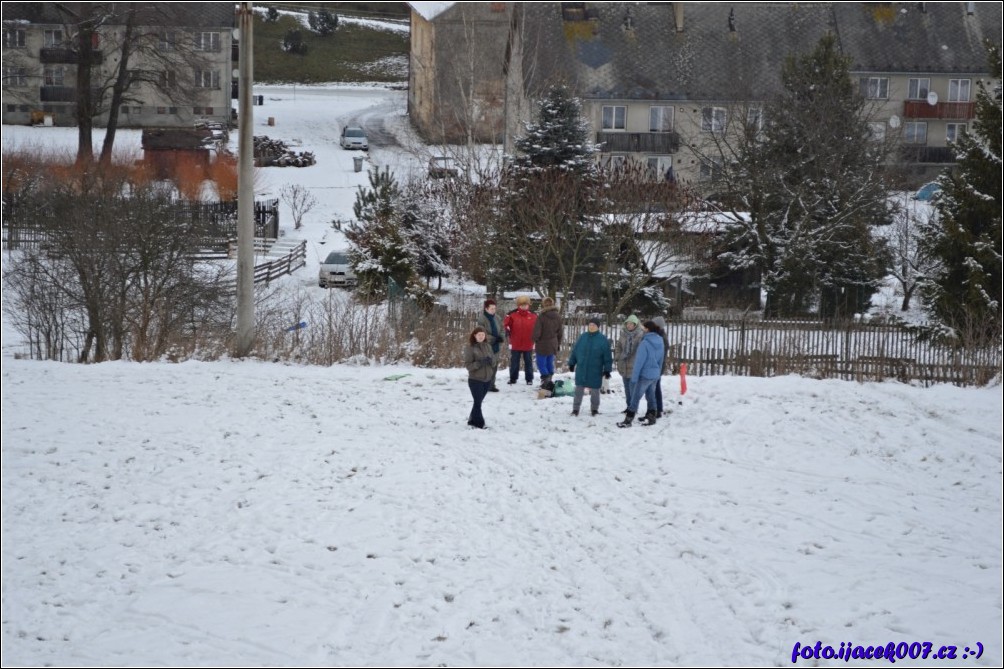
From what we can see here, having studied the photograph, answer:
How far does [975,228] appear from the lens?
24.2 metres

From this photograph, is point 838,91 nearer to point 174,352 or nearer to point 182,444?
point 174,352

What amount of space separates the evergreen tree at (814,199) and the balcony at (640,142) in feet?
43.9

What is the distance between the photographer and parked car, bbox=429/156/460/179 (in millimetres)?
35312

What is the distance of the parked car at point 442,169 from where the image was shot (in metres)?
35.3

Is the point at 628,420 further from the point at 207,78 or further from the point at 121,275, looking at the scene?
the point at 207,78

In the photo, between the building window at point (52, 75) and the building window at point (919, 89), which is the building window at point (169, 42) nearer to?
the building window at point (52, 75)

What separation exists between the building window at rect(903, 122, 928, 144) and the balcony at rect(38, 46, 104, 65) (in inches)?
1545

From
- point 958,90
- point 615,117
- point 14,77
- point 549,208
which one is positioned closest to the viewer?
point 549,208

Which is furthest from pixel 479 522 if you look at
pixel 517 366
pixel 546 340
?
pixel 517 366

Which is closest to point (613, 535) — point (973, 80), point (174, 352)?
point (174, 352)

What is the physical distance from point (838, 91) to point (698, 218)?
7467mm

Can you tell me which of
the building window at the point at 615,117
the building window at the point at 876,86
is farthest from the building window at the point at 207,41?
the building window at the point at 876,86

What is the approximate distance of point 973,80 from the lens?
52281mm

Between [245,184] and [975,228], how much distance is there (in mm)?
16309
